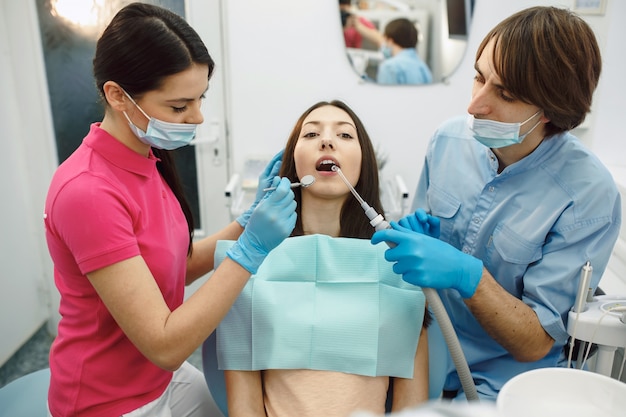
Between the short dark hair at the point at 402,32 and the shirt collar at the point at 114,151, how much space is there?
5.10ft

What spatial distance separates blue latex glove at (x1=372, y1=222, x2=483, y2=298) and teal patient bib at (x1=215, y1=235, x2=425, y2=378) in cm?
16

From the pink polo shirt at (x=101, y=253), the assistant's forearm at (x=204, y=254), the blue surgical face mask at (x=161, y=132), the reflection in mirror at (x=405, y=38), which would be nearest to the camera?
the pink polo shirt at (x=101, y=253)

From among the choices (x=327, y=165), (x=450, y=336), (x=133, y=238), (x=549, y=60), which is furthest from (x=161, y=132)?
(x=549, y=60)

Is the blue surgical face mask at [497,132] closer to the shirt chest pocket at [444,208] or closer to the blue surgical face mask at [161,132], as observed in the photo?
the shirt chest pocket at [444,208]

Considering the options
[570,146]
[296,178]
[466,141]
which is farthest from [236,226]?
[570,146]

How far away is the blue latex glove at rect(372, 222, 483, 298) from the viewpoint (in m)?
1.05

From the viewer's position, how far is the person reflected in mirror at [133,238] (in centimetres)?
93

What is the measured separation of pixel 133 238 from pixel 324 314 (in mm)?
491

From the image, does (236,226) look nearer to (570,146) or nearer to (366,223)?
(366,223)

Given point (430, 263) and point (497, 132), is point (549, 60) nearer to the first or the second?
point (497, 132)

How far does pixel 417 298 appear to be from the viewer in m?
1.21

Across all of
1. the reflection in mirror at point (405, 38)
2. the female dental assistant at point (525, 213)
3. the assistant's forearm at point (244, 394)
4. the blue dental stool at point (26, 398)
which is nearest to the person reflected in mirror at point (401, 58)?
the reflection in mirror at point (405, 38)

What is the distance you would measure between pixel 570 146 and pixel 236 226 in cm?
89

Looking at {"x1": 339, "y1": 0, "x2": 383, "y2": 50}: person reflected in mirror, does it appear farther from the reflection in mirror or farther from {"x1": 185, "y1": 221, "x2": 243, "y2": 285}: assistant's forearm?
{"x1": 185, "y1": 221, "x2": 243, "y2": 285}: assistant's forearm
